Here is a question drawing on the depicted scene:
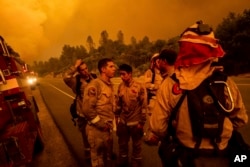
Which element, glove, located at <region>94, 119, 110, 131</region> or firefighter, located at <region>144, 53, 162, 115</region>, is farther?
firefighter, located at <region>144, 53, 162, 115</region>

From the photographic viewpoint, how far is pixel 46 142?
796 cm

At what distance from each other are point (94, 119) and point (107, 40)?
111 m

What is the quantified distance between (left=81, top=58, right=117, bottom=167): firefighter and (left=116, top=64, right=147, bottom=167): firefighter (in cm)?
51

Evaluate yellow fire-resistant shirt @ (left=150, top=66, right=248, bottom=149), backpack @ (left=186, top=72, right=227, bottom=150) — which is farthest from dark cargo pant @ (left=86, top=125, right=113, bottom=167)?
backpack @ (left=186, top=72, right=227, bottom=150)

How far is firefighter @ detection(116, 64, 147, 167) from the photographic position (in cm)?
509

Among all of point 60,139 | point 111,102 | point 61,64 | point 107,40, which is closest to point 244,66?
point 60,139

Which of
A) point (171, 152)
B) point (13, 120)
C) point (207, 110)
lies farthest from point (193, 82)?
point (13, 120)

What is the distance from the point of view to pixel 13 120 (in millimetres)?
5316

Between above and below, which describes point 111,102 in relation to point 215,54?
below

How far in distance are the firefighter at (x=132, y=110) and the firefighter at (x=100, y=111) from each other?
0.51 m

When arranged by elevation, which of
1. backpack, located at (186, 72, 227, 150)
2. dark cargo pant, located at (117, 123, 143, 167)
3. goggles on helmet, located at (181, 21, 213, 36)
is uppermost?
goggles on helmet, located at (181, 21, 213, 36)

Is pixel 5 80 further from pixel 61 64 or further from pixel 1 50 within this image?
pixel 61 64

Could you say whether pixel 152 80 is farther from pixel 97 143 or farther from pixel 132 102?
pixel 97 143

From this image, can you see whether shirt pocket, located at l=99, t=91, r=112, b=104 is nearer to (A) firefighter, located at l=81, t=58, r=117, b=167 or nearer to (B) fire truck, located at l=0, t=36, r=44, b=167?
(A) firefighter, located at l=81, t=58, r=117, b=167
